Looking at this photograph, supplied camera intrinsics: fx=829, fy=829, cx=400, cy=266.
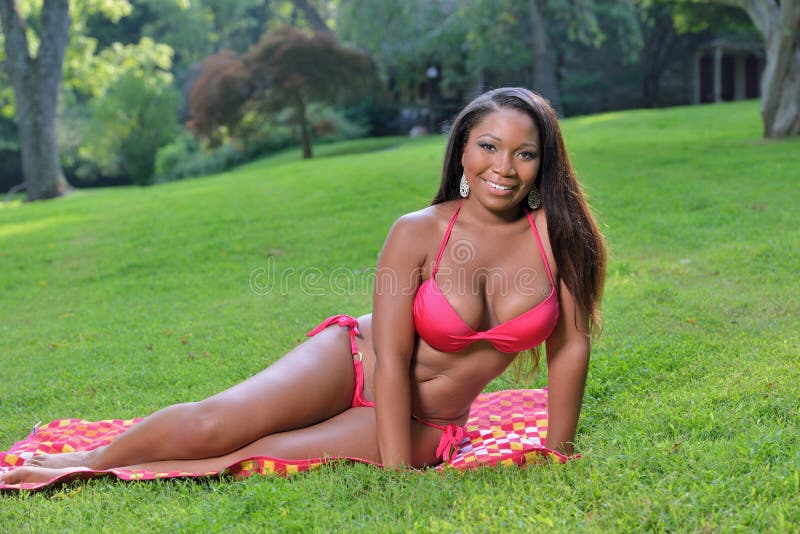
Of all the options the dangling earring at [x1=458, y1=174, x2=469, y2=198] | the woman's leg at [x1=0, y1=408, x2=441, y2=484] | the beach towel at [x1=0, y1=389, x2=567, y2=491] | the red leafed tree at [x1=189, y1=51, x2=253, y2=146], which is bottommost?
the beach towel at [x1=0, y1=389, x2=567, y2=491]

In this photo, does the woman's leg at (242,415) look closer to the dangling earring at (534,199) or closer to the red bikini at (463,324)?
the red bikini at (463,324)

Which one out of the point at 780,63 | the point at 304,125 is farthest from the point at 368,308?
the point at 304,125

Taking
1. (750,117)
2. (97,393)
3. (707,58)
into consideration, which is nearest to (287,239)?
(97,393)

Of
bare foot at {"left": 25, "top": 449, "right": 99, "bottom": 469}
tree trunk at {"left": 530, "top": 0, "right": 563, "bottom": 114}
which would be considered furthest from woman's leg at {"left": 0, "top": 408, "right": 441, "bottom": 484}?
tree trunk at {"left": 530, "top": 0, "right": 563, "bottom": 114}

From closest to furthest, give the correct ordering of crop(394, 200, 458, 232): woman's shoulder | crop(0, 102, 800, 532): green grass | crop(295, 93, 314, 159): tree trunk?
crop(0, 102, 800, 532): green grass, crop(394, 200, 458, 232): woman's shoulder, crop(295, 93, 314, 159): tree trunk

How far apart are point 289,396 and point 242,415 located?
0.68ft

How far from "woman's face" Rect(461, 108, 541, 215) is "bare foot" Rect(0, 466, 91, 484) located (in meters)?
2.01

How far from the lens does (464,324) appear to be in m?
3.24

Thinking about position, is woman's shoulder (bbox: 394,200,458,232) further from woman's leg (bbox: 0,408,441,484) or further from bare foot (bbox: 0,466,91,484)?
bare foot (bbox: 0,466,91,484)

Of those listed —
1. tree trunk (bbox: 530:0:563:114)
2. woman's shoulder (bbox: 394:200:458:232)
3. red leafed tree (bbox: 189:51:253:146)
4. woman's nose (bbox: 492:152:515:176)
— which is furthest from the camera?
tree trunk (bbox: 530:0:563:114)

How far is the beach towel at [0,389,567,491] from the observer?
332 cm

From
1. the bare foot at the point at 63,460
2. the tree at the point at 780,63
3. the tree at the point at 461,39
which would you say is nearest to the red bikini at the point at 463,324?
the bare foot at the point at 63,460

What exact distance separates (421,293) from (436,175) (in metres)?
9.33

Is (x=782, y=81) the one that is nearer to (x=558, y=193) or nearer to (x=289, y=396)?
(x=558, y=193)
